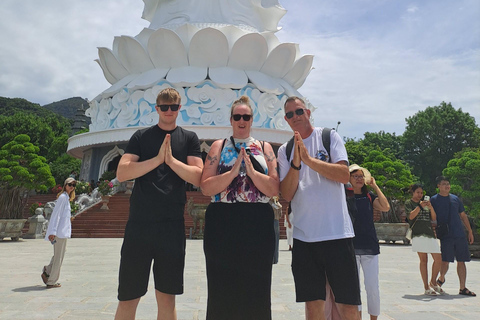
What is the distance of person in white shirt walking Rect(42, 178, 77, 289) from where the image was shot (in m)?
5.05

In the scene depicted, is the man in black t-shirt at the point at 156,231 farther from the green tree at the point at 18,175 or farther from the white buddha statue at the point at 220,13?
the white buddha statue at the point at 220,13

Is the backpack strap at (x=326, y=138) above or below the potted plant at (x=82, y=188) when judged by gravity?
below

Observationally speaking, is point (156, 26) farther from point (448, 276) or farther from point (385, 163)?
point (448, 276)

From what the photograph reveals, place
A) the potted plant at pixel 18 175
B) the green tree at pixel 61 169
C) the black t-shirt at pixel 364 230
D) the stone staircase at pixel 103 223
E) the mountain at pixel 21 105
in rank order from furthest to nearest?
1. the mountain at pixel 21 105
2. the green tree at pixel 61 169
3. the stone staircase at pixel 103 223
4. the potted plant at pixel 18 175
5. the black t-shirt at pixel 364 230

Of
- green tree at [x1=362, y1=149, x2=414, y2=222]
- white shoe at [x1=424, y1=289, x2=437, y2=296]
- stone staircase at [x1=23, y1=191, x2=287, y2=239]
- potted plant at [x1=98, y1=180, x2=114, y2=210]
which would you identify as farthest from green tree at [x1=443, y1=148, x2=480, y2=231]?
potted plant at [x1=98, y1=180, x2=114, y2=210]

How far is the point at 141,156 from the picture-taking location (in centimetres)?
290

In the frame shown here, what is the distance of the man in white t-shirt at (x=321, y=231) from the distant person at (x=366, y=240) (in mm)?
808

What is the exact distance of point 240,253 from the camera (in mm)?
2604

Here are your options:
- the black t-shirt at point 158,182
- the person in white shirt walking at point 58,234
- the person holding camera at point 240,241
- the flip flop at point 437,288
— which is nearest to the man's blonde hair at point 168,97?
the black t-shirt at point 158,182

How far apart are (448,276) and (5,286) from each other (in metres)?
7.18

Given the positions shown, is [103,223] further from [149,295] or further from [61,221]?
[149,295]

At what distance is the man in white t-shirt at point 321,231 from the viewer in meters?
2.60

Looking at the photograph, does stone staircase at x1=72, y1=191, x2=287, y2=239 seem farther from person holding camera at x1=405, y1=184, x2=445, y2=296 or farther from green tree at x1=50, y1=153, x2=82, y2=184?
green tree at x1=50, y1=153, x2=82, y2=184

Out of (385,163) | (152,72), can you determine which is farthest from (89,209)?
(385,163)
